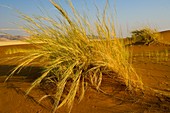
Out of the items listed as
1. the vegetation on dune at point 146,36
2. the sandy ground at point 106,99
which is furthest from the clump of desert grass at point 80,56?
the vegetation on dune at point 146,36

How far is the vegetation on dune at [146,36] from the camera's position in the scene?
7.20 meters

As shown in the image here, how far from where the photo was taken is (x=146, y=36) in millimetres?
7504

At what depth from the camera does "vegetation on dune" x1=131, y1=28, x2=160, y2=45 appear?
23.6 ft

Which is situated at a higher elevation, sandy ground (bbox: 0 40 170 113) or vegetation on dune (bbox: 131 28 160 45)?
vegetation on dune (bbox: 131 28 160 45)

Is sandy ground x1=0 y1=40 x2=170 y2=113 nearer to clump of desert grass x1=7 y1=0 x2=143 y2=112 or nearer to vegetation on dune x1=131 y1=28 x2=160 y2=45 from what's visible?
clump of desert grass x1=7 y1=0 x2=143 y2=112

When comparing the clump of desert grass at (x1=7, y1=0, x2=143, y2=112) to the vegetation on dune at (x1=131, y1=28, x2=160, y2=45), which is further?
the vegetation on dune at (x1=131, y1=28, x2=160, y2=45)

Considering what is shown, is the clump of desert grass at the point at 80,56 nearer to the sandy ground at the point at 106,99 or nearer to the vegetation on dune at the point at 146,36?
the sandy ground at the point at 106,99

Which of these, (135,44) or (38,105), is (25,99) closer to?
(38,105)

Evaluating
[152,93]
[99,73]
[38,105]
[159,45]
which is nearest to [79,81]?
[99,73]

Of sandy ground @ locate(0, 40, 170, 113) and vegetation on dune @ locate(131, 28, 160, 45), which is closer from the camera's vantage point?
sandy ground @ locate(0, 40, 170, 113)

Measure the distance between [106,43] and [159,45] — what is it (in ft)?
13.0

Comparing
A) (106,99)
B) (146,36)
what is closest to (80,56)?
(106,99)

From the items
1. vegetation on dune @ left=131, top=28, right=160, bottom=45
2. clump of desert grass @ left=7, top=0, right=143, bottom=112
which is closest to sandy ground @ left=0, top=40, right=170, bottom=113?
clump of desert grass @ left=7, top=0, right=143, bottom=112

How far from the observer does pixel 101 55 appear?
309 cm
